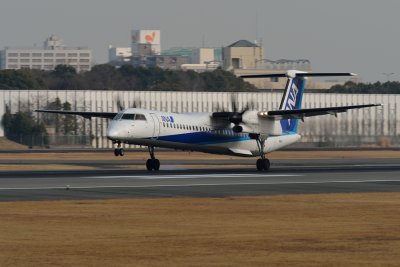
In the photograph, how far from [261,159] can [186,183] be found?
13690 millimetres

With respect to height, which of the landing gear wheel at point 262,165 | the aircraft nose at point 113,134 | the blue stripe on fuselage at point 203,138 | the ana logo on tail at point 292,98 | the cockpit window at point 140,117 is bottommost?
the landing gear wheel at point 262,165

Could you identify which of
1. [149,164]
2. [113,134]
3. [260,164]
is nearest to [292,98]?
[260,164]

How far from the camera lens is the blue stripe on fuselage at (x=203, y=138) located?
53594 millimetres

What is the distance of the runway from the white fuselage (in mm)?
2237

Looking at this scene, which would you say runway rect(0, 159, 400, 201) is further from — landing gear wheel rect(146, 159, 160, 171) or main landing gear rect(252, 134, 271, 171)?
landing gear wheel rect(146, 159, 160, 171)

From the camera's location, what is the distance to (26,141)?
108938mm

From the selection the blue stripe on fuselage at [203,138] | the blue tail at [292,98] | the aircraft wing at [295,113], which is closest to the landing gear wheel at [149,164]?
the blue stripe on fuselage at [203,138]

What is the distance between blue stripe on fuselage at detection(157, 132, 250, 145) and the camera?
53.6 meters

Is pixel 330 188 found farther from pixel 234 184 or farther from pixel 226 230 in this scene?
pixel 226 230

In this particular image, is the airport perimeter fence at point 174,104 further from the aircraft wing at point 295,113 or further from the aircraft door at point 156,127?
the aircraft door at point 156,127

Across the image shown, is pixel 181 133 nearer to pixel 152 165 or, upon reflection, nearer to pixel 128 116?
pixel 152 165

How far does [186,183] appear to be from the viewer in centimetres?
4216

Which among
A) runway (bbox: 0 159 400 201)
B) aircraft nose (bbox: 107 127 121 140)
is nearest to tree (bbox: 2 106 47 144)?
aircraft nose (bbox: 107 127 121 140)

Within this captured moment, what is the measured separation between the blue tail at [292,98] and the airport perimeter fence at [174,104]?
3606cm
